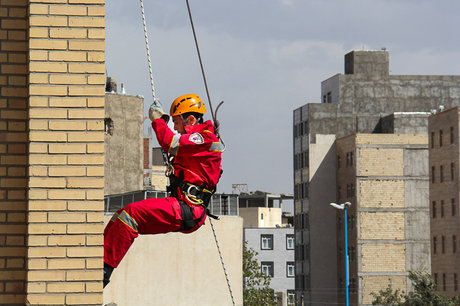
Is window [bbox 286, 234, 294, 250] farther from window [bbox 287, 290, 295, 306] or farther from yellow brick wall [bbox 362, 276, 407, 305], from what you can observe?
yellow brick wall [bbox 362, 276, 407, 305]

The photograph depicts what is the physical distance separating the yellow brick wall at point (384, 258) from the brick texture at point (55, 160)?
102 metres

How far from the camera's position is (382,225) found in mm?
110438

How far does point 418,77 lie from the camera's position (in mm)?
122688

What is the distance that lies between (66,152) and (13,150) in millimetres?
504

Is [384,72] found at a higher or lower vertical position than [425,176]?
higher

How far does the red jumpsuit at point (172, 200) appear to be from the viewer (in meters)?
9.51

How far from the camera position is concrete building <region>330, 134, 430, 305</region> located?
361 ft

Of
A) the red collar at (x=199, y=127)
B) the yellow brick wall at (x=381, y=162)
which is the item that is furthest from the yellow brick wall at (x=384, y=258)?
the red collar at (x=199, y=127)

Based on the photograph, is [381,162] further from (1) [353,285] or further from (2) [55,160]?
(2) [55,160]

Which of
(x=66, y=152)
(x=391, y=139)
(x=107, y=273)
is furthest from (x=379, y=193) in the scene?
(x=66, y=152)

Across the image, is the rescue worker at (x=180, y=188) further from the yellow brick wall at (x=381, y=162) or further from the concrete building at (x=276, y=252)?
the concrete building at (x=276, y=252)

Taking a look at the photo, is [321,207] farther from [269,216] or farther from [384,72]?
[269,216]

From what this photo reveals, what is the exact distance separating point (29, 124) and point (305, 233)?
11266 centimetres

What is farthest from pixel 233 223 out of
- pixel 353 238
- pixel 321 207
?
pixel 321 207
